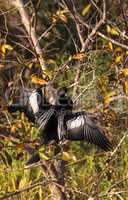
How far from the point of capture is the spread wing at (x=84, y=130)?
2648 millimetres

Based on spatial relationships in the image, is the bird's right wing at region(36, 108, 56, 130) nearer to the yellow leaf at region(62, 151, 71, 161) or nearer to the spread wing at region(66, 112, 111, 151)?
the spread wing at region(66, 112, 111, 151)

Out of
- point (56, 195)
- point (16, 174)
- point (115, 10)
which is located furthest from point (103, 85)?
point (115, 10)

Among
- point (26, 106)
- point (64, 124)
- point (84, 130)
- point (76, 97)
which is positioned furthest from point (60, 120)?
point (76, 97)

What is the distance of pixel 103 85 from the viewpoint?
307 centimetres

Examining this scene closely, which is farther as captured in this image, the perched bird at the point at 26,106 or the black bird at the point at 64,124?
the perched bird at the point at 26,106

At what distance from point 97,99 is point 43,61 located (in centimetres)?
146

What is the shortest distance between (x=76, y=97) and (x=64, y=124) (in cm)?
45

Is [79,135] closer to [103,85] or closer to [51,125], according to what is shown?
[51,125]

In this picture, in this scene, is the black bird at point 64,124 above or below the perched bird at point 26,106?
below

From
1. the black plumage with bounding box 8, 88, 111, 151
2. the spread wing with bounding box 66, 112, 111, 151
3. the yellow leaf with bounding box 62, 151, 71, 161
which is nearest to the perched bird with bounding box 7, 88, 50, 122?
the black plumage with bounding box 8, 88, 111, 151

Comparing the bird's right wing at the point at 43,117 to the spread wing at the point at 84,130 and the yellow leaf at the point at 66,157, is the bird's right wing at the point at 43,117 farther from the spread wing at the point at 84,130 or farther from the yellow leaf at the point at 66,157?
the yellow leaf at the point at 66,157

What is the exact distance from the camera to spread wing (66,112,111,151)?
265cm

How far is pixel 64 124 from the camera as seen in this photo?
109 inches

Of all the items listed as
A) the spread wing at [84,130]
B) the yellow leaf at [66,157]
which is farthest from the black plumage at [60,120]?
the yellow leaf at [66,157]
